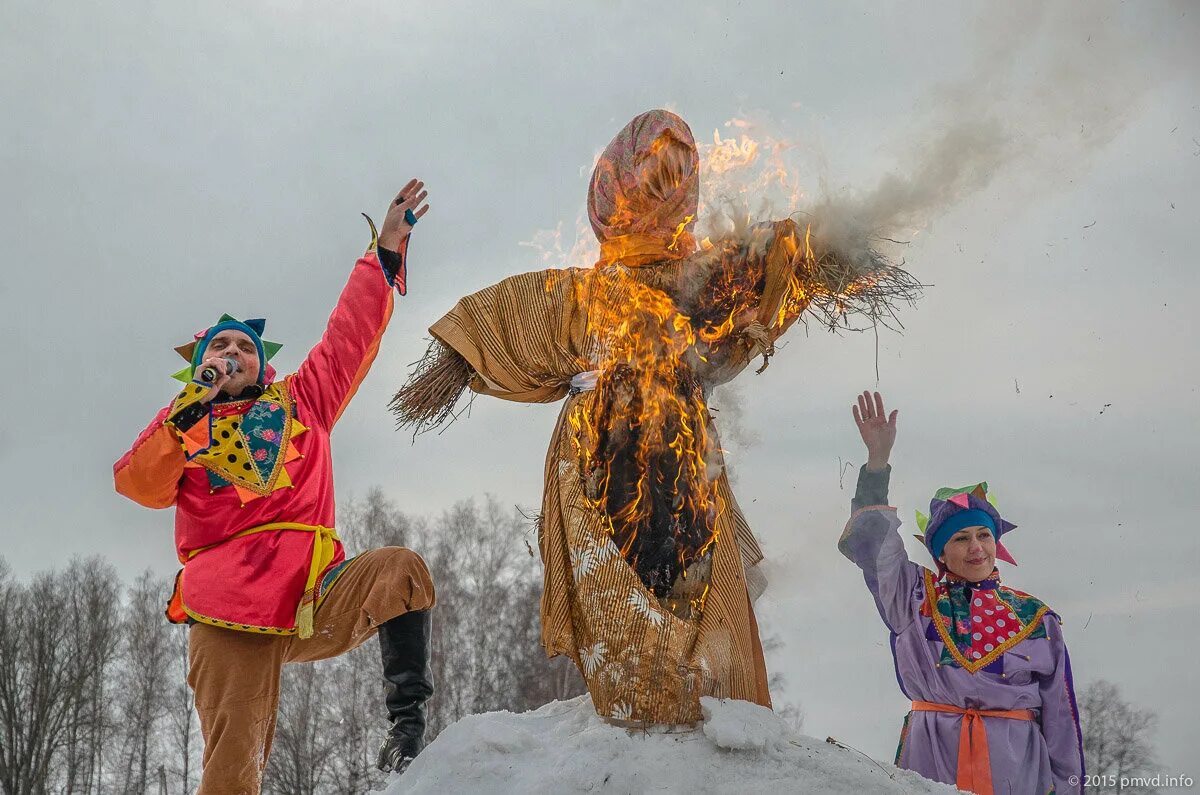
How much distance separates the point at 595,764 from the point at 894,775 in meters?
0.95

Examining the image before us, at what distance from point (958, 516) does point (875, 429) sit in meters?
0.55

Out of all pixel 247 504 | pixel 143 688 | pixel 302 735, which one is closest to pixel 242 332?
pixel 247 504

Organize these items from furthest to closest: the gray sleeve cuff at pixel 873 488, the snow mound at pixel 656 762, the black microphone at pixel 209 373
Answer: the gray sleeve cuff at pixel 873 488, the black microphone at pixel 209 373, the snow mound at pixel 656 762

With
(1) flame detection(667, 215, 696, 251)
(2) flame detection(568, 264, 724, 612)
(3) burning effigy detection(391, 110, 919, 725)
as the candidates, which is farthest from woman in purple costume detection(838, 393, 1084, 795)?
(1) flame detection(667, 215, 696, 251)

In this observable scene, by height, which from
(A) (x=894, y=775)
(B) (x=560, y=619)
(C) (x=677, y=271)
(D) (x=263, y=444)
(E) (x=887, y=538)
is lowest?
(A) (x=894, y=775)

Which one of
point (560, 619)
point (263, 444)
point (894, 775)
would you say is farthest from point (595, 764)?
point (263, 444)

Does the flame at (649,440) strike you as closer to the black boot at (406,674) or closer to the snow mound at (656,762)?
the snow mound at (656,762)

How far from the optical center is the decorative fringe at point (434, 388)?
15.0 ft

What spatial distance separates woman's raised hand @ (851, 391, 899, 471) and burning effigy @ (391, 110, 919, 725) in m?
0.53

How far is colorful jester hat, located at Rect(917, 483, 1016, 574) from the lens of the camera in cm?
490

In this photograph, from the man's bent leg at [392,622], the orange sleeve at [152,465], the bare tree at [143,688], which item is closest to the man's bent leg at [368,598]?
the man's bent leg at [392,622]

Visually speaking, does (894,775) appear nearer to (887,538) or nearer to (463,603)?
(887,538)

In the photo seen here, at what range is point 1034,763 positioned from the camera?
4.57 meters

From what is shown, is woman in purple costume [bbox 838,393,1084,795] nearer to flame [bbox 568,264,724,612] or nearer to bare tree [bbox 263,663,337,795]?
flame [bbox 568,264,724,612]
